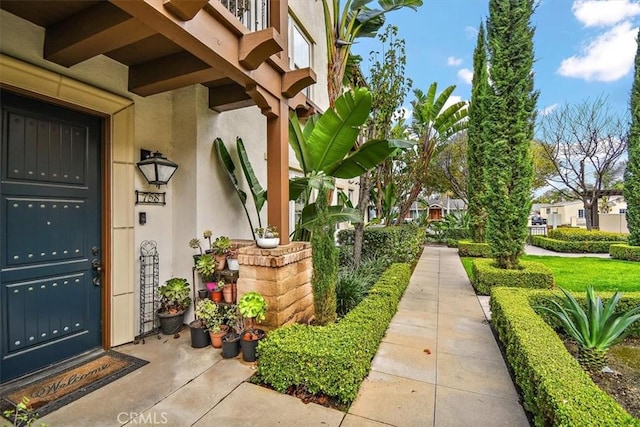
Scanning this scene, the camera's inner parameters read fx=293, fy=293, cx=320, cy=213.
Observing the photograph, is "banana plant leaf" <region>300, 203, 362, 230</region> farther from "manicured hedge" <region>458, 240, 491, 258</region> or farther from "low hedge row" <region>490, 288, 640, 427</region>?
"manicured hedge" <region>458, 240, 491, 258</region>

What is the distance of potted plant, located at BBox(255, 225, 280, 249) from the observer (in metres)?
3.94

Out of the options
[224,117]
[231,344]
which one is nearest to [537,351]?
[231,344]

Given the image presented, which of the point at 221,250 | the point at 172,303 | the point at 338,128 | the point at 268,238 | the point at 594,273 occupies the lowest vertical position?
the point at 594,273

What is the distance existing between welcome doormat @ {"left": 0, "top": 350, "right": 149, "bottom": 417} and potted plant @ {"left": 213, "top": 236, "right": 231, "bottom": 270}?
1.54 m

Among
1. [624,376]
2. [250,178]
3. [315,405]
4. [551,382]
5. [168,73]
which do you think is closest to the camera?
[551,382]

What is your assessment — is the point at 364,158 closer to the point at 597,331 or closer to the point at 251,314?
the point at 251,314

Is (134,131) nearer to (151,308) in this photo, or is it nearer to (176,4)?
(176,4)

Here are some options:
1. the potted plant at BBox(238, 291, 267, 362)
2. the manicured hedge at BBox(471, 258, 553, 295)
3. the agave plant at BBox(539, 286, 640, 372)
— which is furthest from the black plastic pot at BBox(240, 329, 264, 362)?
the manicured hedge at BBox(471, 258, 553, 295)

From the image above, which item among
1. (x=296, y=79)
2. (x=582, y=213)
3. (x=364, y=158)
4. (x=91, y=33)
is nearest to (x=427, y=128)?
(x=364, y=158)

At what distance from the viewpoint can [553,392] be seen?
2125 mm

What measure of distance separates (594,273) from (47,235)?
39.9 ft

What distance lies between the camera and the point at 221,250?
4.59m

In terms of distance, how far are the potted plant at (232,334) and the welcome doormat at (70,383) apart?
938 mm

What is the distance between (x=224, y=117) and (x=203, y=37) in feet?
7.87
